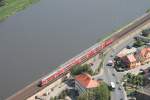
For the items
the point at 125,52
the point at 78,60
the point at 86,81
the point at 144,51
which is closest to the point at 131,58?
the point at 144,51

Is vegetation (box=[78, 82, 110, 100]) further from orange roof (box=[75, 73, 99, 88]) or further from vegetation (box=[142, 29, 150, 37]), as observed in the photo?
vegetation (box=[142, 29, 150, 37])

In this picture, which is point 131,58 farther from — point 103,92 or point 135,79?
point 103,92

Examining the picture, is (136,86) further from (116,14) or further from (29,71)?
(116,14)

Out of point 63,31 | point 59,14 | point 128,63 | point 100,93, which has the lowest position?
point 100,93

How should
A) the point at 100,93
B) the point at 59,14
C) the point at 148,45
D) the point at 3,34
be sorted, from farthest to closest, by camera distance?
1. the point at 59,14
2. the point at 3,34
3. the point at 148,45
4. the point at 100,93

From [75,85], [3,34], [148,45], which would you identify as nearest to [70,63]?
[75,85]

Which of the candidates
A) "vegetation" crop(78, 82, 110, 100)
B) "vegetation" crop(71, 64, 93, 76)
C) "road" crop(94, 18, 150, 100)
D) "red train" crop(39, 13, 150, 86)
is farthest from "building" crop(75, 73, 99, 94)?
"red train" crop(39, 13, 150, 86)
